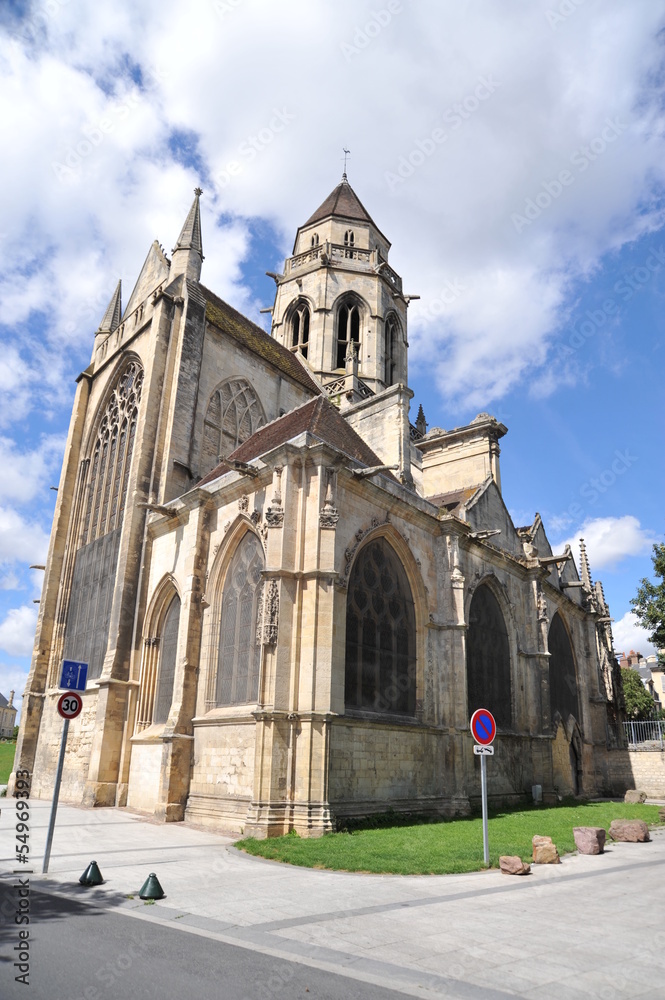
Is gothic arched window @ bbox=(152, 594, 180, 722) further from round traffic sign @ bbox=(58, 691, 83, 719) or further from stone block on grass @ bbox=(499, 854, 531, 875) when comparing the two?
stone block on grass @ bbox=(499, 854, 531, 875)

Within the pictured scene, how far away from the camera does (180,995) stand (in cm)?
388

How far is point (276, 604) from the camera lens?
12.8 metres

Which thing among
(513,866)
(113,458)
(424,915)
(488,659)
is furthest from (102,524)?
(424,915)

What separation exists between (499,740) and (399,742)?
5686 mm

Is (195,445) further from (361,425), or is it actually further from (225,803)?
(225,803)

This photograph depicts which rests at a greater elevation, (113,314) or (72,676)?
(113,314)

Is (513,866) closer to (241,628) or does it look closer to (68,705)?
(68,705)

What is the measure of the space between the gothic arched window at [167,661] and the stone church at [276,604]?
8 centimetres

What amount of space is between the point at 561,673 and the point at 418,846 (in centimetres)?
1661

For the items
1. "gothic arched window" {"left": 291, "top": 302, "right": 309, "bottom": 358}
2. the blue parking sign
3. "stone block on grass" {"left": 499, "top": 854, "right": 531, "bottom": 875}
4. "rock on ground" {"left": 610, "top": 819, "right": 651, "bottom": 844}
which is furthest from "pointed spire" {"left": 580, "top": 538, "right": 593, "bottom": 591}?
the blue parking sign

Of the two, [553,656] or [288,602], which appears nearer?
[288,602]

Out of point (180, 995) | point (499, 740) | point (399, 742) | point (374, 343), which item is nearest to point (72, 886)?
point (180, 995)

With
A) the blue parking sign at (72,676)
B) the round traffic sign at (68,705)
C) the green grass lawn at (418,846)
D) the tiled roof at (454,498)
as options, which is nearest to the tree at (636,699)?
the tiled roof at (454,498)

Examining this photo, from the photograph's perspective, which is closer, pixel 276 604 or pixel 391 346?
pixel 276 604
